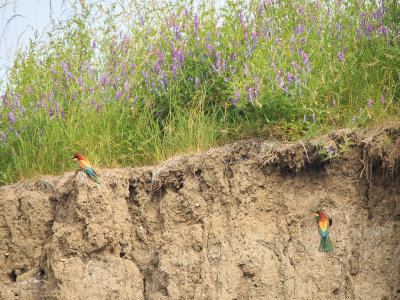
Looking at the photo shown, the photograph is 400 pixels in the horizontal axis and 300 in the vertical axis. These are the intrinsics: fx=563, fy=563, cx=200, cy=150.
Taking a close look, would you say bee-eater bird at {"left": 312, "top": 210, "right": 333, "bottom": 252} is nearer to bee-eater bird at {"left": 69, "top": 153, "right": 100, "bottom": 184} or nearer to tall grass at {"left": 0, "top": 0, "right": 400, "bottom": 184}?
tall grass at {"left": 0, "top": 0, "right": 400, "bottom": 184}

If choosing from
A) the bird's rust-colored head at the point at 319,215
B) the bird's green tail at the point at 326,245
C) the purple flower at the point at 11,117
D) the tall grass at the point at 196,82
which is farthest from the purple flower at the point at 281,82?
the purple flower at the point at 11,117

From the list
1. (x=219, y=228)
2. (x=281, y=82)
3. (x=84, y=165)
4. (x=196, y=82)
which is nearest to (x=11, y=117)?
(x=84, y=165)

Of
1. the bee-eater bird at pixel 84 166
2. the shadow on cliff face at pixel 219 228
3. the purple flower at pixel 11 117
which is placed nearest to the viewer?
the shadow on cliff face at pixel 219 228

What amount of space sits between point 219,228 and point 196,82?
155cm

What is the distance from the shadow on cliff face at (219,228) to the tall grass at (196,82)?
13.2 inches

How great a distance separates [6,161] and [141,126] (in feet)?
5.23

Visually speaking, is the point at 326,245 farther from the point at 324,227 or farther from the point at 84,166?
the point at 84,166

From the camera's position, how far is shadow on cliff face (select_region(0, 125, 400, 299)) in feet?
15.8

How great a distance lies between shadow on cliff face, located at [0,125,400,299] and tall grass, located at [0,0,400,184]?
33 centimetres

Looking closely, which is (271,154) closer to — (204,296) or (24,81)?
(204,296)

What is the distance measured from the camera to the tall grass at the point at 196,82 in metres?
5.40

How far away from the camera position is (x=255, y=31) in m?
6.16

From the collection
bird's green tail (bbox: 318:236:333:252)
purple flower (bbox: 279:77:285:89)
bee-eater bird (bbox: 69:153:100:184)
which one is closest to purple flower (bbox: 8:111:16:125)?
bee-eater bird (bbox: 69:153:100:184)

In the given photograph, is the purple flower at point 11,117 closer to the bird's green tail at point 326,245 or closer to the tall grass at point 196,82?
the tall grass at point 196,82
